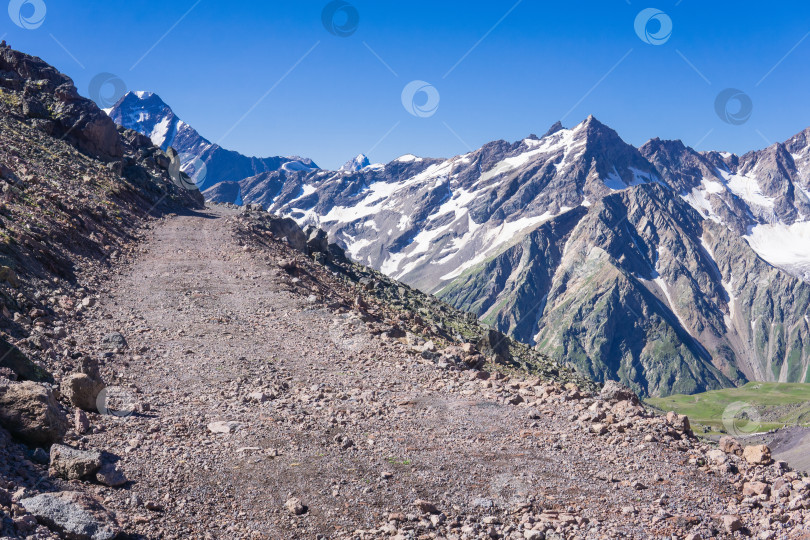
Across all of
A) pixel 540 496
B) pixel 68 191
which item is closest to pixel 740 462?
pixel 540 496

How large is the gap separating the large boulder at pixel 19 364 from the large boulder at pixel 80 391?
885 mm

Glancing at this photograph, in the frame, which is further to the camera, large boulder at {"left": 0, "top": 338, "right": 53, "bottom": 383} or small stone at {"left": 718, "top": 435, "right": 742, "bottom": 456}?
small stone at {"left": 718, "top": 435, "right": 742, "bottom": 456}

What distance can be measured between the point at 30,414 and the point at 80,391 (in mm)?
2542

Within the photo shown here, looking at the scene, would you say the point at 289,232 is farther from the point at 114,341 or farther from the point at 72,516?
the point at 72,516

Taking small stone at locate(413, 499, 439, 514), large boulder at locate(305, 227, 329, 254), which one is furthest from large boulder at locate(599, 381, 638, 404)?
large boulder at locate(305, 227, 329, 254)

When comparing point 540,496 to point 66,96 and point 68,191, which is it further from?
point 66,96

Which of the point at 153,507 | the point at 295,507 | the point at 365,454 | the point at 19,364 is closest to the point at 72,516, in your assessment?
the point at 153,507

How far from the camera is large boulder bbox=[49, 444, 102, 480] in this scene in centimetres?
1017

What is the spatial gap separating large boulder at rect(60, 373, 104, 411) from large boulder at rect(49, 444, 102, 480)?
120 inches

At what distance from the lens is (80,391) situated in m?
13.4

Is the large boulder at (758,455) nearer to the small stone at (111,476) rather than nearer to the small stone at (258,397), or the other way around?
the small stone at (258,397)

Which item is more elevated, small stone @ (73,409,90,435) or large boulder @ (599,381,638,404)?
large boulder @ (599,381,638,404)

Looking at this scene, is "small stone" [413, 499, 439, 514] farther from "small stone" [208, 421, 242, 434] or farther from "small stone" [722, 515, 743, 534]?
"small stone" [722, 515, 743, 534]

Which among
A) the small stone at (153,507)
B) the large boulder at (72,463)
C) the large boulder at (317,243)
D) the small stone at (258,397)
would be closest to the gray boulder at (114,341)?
the small stone at (258,397)
